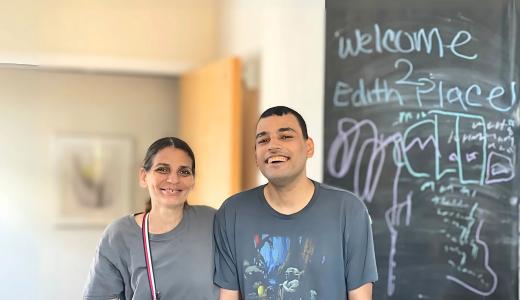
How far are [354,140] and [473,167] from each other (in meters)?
0.48

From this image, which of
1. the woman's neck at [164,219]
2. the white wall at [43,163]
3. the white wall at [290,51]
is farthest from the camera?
the white wall at [43,163]

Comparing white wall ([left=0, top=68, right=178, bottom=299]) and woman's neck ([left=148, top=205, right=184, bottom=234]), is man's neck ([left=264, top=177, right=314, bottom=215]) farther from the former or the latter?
white wall ([left=0, top=68, right=178, bottom=299])

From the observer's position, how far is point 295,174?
5.34 ft

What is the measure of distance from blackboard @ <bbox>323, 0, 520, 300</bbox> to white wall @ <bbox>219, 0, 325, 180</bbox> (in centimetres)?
11

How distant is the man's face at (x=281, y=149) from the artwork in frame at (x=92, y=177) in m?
2.33

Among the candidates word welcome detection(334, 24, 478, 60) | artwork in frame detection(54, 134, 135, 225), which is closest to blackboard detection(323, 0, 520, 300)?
word welcome detection(334, 24, 478, 60)

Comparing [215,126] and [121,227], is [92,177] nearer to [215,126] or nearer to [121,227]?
[215,126]

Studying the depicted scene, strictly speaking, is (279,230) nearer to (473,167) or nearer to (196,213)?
(196,213)

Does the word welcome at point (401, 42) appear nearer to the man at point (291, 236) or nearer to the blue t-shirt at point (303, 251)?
the man at point (291, 236)

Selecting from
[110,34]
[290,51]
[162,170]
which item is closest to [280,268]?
[162,170]

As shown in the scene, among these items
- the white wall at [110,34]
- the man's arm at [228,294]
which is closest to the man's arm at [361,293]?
the man's arm at [228,294]

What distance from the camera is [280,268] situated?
5.23ft

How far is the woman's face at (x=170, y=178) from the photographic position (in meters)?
1.69

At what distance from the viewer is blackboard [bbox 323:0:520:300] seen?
2.23m
